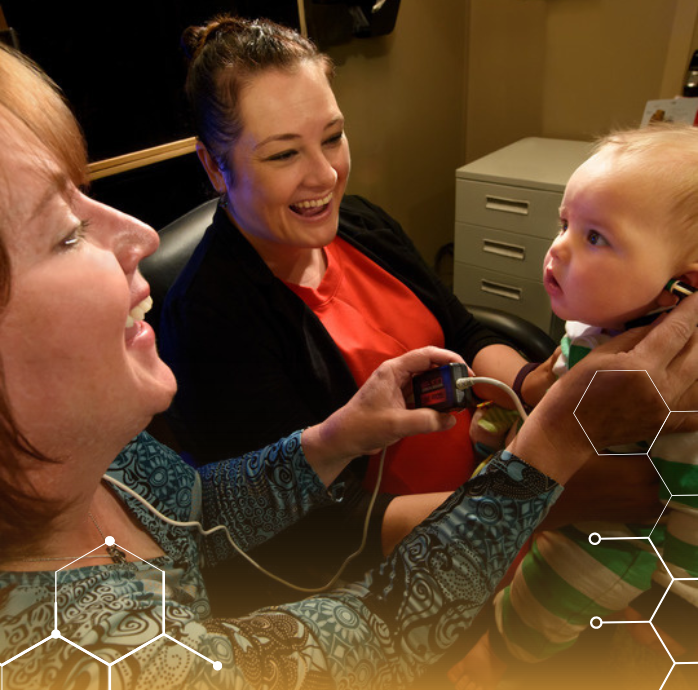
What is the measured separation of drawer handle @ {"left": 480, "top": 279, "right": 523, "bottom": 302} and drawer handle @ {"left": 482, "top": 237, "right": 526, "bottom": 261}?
11 cm

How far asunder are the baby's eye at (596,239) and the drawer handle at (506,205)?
1108 mm

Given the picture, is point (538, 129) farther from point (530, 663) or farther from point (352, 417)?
point (530, 663)

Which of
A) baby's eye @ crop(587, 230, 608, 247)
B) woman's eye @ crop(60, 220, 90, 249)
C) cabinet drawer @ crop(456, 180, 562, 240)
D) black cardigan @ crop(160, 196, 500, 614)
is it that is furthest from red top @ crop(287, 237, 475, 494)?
cabinet drawer @ crop(456, 180, 562, 240)

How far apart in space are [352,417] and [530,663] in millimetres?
362

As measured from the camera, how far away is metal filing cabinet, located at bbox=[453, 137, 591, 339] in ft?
5.53

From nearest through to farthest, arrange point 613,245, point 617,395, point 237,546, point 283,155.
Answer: point 617,395
point 613,245
point 237,546
point 283,155

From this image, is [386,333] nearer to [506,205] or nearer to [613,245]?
[613,245]

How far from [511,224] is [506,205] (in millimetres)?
62

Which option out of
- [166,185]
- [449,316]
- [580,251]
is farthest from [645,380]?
[166,185]

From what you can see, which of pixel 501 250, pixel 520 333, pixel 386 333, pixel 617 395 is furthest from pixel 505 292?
pixel 617 395

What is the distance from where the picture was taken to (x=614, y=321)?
2.20 ft

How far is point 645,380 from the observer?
517 mm

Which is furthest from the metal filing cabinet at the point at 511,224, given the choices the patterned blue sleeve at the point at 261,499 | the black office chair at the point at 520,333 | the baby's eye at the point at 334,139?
the patterned blue sleeve at the point at 261,499

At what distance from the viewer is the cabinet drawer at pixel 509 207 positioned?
1654 millimetres
